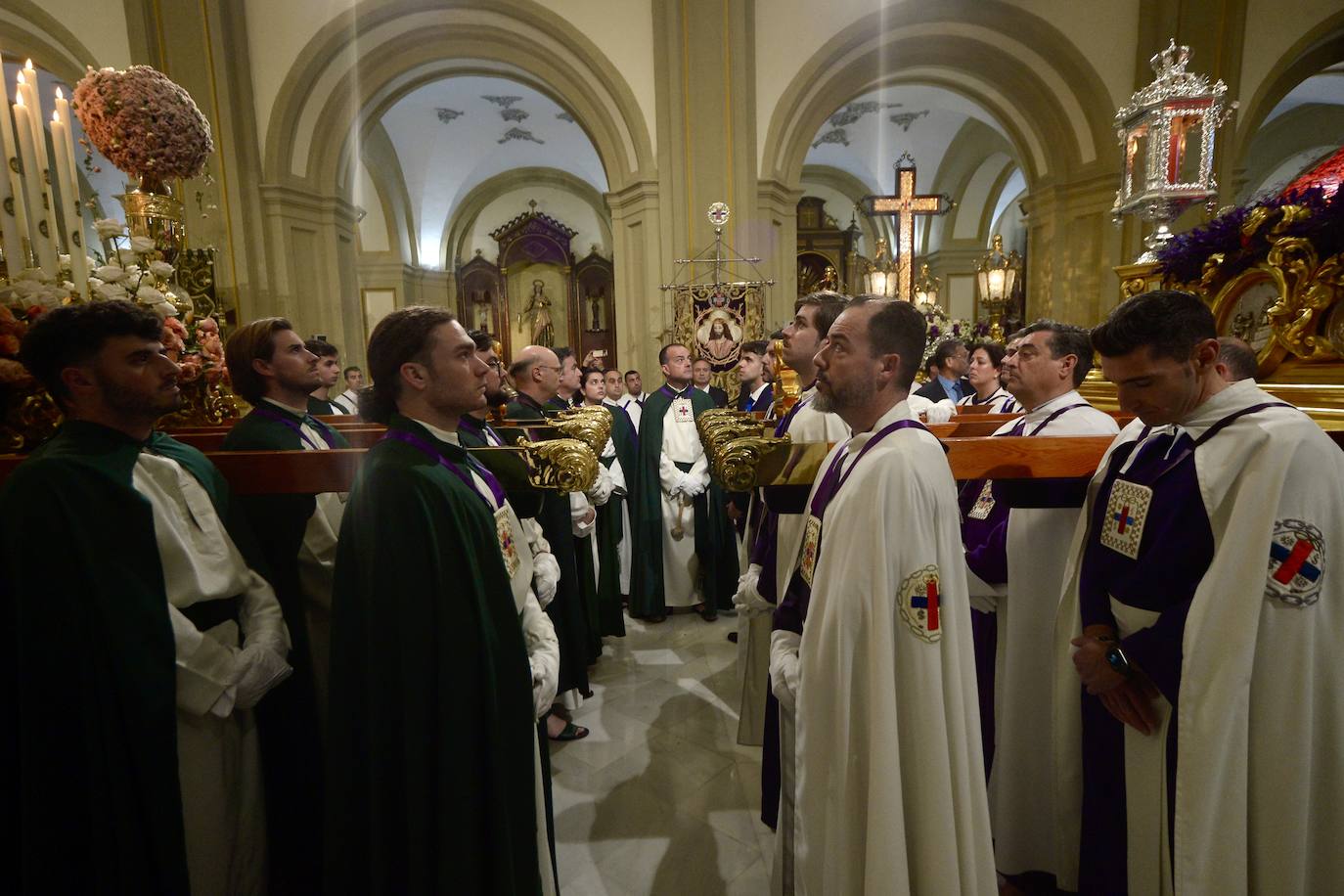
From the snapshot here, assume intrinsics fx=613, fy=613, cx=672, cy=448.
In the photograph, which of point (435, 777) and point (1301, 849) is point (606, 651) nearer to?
point (435, 777)

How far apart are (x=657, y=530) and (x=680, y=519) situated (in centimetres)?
24

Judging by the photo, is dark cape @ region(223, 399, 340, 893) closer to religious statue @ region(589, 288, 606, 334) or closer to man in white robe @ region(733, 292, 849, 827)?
man in white robe @ region(733, 292, 849, 827)

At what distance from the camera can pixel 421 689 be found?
5.30ft

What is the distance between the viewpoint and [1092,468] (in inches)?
85.7

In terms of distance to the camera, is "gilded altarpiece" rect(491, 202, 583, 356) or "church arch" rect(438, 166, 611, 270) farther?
"gilded altarpiece" rect(491, 202, 583, 356)

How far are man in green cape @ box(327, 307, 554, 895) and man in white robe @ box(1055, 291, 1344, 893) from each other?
1.79 m

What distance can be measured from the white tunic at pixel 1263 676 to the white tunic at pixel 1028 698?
65cm

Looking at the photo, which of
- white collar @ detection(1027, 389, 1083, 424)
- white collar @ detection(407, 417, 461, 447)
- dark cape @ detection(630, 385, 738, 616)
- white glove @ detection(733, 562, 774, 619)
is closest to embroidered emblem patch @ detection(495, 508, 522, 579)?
white collar @ detection(407, 417, 461, 447)

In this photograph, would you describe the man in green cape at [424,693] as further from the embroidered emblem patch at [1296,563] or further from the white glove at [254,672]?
the embroidered emblem patch at [1296,563]

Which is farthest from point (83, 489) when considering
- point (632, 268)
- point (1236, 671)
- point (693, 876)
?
point (632, 268)

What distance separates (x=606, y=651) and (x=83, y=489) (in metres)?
3.64

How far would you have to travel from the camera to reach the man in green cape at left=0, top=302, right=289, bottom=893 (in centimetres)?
160

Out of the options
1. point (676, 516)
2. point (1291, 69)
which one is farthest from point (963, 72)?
point (676, 516)

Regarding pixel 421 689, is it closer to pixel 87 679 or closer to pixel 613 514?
pixel 87 679
